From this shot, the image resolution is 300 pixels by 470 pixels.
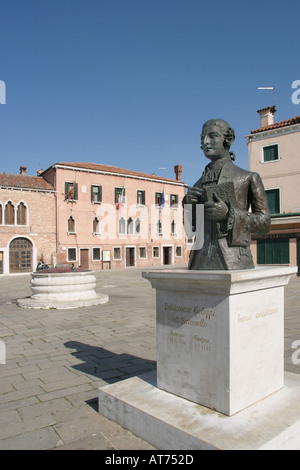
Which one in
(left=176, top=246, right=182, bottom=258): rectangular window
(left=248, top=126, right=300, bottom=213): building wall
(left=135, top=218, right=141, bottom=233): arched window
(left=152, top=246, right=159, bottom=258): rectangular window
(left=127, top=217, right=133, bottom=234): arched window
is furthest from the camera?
(left=176, top=246, right=182, bottom=258): rectangular window

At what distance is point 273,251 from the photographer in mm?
20266

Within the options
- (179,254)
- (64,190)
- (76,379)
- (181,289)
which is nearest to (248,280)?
(181,289)

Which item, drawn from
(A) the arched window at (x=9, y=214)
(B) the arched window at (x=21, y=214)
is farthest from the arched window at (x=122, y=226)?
(A) the arched window at (x=9, y=214)

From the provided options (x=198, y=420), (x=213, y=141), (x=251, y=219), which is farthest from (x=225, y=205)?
(x=198, y=420)

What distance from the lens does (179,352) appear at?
10.6 ft

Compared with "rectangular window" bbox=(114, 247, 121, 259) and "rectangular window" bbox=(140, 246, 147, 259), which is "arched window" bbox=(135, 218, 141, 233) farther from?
"rectangular window" bbox=(114, 247, 121, 259)

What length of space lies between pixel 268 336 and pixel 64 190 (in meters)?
28.6

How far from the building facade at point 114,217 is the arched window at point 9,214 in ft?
11.9

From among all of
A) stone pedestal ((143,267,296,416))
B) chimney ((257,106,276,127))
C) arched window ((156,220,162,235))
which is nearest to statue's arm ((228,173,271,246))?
stone pedestal ((143,267,296,416))

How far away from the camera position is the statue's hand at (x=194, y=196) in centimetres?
344

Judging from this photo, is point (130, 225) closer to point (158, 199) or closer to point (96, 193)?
point (96, 193)

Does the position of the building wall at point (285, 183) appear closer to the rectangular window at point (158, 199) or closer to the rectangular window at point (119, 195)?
the rectangular window at point (119, 195)

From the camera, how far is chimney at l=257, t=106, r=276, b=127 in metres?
22.3

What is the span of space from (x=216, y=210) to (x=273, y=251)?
60.5 ft
